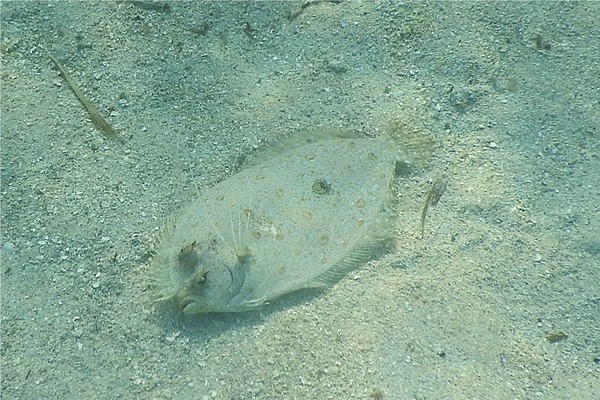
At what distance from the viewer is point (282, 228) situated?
10.3 ft

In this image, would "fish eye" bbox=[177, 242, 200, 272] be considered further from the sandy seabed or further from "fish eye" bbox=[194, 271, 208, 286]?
the sandy seabed

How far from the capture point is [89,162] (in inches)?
144

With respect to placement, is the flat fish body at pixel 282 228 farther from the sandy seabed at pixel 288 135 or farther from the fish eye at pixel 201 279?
the sandy seabed at pixel 288 135

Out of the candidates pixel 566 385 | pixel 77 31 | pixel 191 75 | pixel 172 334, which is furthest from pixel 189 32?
pixel 566 385

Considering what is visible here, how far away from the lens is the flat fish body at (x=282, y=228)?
2930 millimetres

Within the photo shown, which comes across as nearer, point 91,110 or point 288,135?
point 288,135

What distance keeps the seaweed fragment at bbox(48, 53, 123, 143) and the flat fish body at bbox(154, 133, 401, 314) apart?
2.83ft

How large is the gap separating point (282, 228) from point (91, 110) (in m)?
1.68

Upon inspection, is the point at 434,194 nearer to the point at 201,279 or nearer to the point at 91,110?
the point at 201,279

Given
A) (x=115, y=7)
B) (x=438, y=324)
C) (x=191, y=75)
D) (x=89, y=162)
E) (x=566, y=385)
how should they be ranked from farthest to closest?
1. (x=115, y=7)
2. (x=191, y=75)
3. (x=89, y=162)
4. (x=438, y=324)
5. (x=566, y=385)

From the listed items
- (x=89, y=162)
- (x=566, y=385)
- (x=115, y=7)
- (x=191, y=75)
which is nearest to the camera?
(x=566, y=385)

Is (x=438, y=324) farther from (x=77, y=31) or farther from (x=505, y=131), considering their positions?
(x=77, y=31)

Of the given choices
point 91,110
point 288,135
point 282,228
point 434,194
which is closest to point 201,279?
point 282,228

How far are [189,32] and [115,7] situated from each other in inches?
24.0
